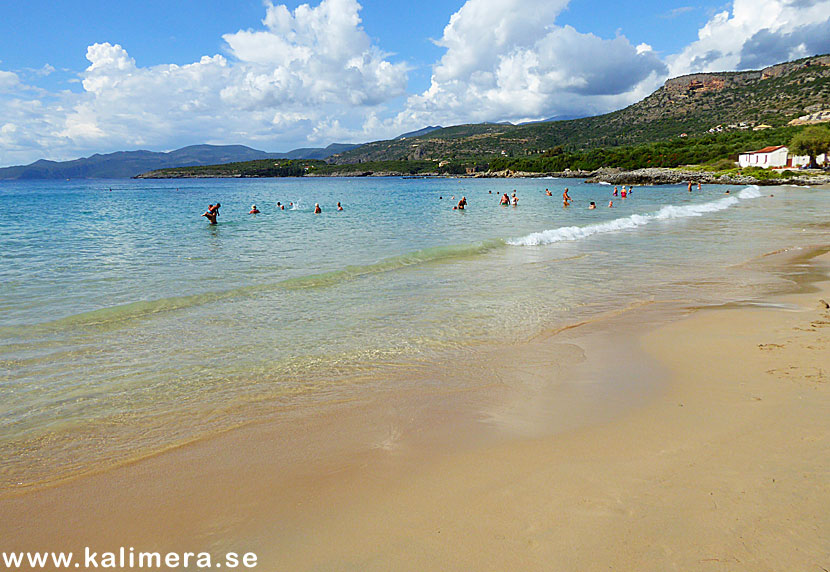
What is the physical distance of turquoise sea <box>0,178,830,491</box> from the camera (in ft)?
17.0

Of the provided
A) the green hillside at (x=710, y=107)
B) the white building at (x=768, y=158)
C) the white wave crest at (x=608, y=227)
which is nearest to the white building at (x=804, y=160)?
the white building at (x=768, y=158)

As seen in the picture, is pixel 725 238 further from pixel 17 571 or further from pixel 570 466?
pixel 17 571

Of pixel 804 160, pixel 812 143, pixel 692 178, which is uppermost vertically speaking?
pixel 812 143

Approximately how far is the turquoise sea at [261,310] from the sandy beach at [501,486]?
0.75m

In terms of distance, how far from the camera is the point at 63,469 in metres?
4.11

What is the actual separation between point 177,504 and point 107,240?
72.7 feet

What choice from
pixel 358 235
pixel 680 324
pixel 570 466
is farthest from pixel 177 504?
pixel 358 235

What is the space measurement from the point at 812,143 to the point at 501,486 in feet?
318

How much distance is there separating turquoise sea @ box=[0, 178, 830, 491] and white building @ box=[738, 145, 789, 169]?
75.4 m

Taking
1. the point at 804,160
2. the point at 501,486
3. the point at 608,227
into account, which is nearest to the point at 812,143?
the point at 804,160

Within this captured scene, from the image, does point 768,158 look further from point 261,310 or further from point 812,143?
point 261,310

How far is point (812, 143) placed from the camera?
7550 centimetres

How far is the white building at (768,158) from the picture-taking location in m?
80.4

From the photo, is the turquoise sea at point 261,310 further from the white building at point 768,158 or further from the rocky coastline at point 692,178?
the white building at point 768,158
